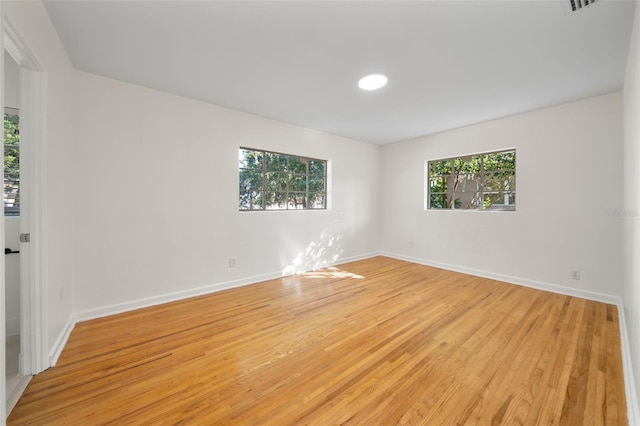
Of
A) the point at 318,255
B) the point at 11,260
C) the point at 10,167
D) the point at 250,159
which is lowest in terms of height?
the point at 318,255

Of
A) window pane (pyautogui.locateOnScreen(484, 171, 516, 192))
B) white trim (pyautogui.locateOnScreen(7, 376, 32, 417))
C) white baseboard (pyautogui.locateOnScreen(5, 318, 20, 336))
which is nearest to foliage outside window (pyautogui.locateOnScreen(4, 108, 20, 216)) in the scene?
white baseboard (pyautogui.locateOnScreen(5, 318, 20, 336))

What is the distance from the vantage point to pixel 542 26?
1871mm

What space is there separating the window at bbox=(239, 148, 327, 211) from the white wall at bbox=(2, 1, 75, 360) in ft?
6.00

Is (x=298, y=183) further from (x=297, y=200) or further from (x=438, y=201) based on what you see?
(x=438, y=201)

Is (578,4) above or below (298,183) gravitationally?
above

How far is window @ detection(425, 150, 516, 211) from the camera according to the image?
3951 mm

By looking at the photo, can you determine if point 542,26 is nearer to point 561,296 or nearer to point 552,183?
point 552,183

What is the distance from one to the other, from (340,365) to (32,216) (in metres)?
2.38

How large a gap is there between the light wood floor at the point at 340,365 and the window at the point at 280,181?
5.00 feet

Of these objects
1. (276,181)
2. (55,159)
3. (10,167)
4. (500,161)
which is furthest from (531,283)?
(10,167)

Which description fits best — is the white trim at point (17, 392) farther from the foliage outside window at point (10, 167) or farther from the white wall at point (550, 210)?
the white wall at point (550, 210)

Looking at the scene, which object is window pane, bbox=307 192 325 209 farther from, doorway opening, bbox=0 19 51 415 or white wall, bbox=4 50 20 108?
white wall, bbox=4 50 20 108

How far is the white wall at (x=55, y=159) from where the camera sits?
1635 mm

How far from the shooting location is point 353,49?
214 centimetres
